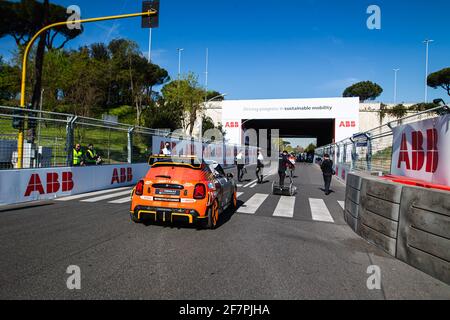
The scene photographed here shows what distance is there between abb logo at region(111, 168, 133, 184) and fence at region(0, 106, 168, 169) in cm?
48

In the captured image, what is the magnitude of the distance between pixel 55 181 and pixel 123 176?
423cm

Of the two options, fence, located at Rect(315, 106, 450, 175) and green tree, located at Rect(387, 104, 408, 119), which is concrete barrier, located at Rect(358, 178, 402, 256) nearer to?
fence, located at Rect(315, 106, 450, 175)

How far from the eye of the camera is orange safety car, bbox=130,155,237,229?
625 centimetres

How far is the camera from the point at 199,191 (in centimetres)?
633

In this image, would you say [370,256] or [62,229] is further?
[62,229]

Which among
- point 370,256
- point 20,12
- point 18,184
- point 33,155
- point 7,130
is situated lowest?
point 370,256

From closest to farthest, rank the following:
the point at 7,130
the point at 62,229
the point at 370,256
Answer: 1. the point at 370,256
2. the point at 62,229
3. the point at 7,130

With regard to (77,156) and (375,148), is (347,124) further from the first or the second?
(77,156)

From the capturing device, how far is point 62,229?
6176mm

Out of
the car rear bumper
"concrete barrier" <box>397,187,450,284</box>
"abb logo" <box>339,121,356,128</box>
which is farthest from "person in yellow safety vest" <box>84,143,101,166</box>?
"abb logo" <box>339,121,356,128</box>
